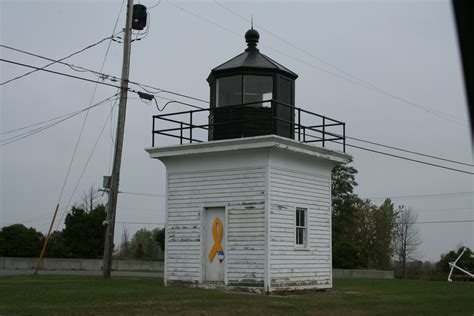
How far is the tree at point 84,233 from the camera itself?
3997 cm

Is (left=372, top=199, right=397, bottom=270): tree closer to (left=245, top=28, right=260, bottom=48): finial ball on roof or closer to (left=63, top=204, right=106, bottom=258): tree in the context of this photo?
(left=63, top=204, right=106, bottom=258): tree

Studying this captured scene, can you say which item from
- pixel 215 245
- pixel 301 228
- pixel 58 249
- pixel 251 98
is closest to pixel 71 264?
pixel 58 249

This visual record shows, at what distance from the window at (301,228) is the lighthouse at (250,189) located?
0.03 metres

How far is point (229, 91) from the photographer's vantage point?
64.0ft

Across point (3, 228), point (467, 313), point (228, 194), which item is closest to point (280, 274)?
point (228, 194)

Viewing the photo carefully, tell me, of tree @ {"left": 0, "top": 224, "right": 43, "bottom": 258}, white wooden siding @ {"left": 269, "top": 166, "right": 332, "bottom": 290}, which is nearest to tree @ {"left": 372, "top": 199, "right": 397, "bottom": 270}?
tree @ {"left": 0, "top": 224, "right": 43, "bottom": 258}

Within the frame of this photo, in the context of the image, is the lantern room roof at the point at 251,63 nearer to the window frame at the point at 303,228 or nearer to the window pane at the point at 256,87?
the window pane at the point at 256,87

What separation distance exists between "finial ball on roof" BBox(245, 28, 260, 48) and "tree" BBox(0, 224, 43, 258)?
23.4m

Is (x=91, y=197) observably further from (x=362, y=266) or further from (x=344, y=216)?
(x=362, y=266)

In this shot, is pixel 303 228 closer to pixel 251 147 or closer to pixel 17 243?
pixel 251 147

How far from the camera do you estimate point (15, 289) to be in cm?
1552

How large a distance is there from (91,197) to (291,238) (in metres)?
47.1

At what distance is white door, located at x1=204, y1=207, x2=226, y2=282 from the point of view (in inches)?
738

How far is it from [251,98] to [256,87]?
0.39 m
